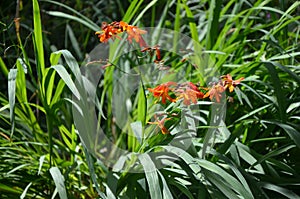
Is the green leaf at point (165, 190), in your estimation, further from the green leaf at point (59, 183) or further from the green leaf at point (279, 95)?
the green leaf at point (279, 95)

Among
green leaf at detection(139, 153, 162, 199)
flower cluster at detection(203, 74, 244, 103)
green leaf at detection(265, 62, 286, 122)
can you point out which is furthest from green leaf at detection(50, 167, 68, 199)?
green leaf at detection(265, 62, 286, 122)

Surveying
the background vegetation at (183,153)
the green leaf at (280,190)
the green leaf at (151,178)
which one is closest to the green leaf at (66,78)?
the background vegetation at (183,153)

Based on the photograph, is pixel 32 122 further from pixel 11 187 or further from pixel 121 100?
pixel 121 100

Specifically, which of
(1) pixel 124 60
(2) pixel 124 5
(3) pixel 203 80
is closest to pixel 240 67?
(3) pixel 203 80

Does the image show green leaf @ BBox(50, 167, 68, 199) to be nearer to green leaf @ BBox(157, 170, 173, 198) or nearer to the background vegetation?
the background vegetation

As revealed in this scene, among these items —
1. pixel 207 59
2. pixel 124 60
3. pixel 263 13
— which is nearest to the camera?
pixel 207 59

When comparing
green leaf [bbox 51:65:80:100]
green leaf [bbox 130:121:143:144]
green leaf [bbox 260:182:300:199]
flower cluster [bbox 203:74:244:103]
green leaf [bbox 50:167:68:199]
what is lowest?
green leaf [bbox 260:182:300:199]

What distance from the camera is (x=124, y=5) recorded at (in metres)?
2.35

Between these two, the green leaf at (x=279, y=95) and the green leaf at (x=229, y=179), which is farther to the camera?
the green leaf at (x=279, y=95)

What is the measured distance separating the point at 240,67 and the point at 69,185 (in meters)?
0.49

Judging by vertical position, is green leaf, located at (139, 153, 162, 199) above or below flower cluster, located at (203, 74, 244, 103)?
below

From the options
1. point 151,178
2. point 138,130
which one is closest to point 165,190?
point 151,178

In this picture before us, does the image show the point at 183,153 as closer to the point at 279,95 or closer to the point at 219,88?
the point at 219,88

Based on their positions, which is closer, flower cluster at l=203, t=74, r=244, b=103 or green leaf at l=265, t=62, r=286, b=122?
flower cluster at l=203, t=74, r=244, b=103
